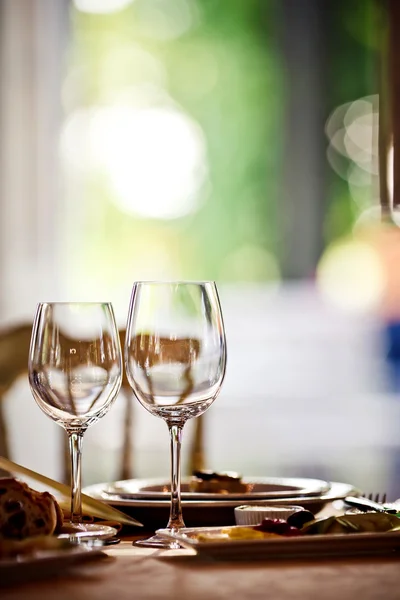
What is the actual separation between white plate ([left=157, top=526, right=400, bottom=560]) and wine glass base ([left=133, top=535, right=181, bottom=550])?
3 centimetres

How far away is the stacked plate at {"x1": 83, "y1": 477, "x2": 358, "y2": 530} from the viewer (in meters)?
1.00

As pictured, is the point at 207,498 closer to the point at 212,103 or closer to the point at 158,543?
the point at 158,543

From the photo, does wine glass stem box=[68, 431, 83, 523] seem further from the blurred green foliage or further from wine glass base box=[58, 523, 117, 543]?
the blurred green foliage

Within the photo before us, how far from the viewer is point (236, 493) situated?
1094 mm

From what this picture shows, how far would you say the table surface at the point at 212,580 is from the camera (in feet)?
2.13

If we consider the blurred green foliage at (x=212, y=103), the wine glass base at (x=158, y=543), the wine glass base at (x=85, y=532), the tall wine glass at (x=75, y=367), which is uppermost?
the blurred green foliage at (x=212, y=103)

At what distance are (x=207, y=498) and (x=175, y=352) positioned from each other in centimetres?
22

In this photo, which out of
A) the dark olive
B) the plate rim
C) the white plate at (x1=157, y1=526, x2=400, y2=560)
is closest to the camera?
the white plate at (x1=157, y1=526, x2=400, y2=560)

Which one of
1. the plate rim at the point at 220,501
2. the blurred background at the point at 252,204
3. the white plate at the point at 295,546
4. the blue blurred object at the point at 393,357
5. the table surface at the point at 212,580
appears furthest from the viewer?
the blue blurred object at the point at 393,357

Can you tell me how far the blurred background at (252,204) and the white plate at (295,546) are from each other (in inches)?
112

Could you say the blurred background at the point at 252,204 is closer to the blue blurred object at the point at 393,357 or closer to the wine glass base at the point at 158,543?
the blue blurred object at the point at 393,357

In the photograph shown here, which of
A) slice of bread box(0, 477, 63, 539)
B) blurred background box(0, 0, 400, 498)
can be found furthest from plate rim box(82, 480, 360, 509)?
blurred background box(0, 0, 400, 498)

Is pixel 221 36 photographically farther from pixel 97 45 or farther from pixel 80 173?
pixel 80 173

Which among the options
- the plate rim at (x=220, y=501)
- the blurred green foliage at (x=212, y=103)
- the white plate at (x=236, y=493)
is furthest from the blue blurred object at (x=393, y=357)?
the plate rim at (x=220, y=501)
